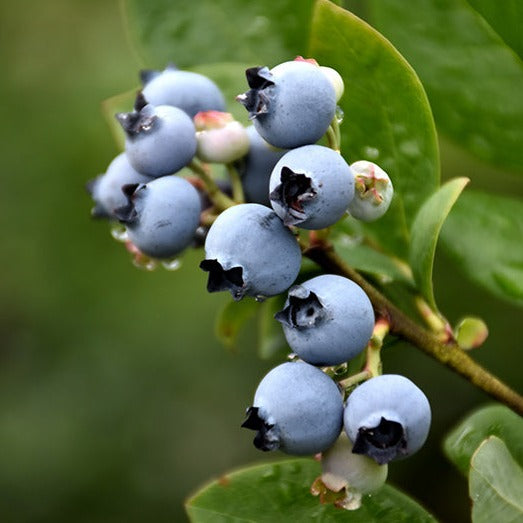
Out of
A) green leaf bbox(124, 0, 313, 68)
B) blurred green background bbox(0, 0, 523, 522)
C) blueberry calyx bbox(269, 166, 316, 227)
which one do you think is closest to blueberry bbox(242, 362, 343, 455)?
blueberry calyx bbox(269, 166, 316, 227)

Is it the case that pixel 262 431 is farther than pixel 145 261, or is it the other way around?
pixel 145 261

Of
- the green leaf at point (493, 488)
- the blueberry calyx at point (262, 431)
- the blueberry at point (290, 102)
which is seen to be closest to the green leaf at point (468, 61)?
the blueberry at point (290, 102)

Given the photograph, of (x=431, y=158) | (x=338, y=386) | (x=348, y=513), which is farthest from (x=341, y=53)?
(x=348, y=513)

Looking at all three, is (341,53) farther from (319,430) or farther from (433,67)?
(319,430)

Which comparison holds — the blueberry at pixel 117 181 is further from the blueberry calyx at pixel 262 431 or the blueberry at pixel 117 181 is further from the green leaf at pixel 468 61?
the green leaf at pixel 468 61

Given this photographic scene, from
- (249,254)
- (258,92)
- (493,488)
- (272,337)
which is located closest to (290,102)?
(258,92)

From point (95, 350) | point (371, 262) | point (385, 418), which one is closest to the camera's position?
point (385, 418)

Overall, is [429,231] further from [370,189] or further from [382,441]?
[382,441]

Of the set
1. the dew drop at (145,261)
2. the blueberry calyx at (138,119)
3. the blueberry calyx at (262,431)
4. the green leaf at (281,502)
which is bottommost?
the green leaf at (281,502)
